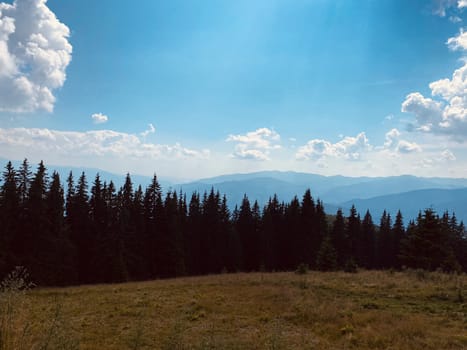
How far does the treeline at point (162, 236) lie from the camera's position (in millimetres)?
33094

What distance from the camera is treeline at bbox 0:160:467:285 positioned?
33.1 metres

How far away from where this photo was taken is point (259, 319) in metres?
11.0

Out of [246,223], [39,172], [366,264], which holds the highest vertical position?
[39,172]

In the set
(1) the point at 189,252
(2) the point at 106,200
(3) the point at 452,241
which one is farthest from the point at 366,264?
(2) the point at 106,200

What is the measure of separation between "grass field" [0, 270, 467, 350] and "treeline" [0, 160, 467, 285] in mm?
12620

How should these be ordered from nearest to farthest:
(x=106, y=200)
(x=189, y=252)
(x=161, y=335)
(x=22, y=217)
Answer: (x=161, y=335)
(x=22, y=217)
(x=106, y=200)
(x=189, y=252)

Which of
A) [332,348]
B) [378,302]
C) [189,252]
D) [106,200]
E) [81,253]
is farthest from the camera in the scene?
[189,252]

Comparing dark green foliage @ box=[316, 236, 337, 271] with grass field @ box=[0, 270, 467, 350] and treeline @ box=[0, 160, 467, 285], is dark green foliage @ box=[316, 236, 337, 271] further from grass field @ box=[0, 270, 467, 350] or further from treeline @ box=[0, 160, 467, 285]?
grass field @ box=[0, 270, 467, 350]

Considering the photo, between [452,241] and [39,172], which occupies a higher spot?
[39,172]

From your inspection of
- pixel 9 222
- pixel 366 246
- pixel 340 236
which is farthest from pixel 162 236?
pixel 366 246

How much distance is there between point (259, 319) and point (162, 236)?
116 feet

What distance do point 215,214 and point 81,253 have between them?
21.9 meters

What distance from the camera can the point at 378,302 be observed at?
42.2ft

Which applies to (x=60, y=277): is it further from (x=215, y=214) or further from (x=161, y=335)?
(x=161, y=335)
